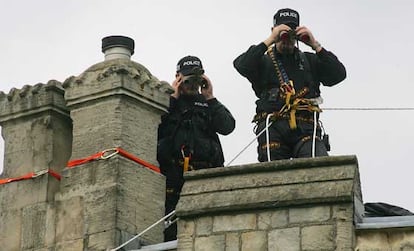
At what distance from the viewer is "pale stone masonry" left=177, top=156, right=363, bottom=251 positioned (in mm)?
13562

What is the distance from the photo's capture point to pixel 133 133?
611 inches

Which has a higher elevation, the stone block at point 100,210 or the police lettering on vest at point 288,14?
the police lettering on vest at point 288,14

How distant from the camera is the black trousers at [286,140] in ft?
52.0

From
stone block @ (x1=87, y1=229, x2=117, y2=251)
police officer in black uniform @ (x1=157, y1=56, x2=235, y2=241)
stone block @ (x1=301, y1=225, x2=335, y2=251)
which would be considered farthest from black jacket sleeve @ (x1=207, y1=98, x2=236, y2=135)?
stone block @ (x1=301, y1=225, x2=335, y2=251)

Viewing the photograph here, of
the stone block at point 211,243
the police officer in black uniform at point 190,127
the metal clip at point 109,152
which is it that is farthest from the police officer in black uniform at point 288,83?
the stone block at point 211,243

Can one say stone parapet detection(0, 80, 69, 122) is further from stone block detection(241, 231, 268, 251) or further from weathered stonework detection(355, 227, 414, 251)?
weathered stonework detection(355, 227, 414, 251)

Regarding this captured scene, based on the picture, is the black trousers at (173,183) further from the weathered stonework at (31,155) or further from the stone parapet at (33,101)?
the stone parapet at (33,101)

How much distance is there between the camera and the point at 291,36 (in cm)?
1623

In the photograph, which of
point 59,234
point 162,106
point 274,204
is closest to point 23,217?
point 59,234

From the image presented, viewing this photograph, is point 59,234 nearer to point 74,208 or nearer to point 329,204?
point 74,208

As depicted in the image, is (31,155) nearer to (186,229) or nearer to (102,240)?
(102,240)

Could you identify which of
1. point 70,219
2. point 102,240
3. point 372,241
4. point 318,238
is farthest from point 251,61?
point 372,241

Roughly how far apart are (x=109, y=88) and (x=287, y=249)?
275 centimetres

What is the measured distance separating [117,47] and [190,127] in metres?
1.09
